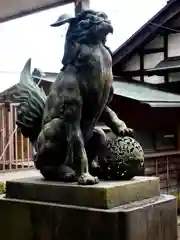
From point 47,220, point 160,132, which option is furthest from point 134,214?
point 160,132

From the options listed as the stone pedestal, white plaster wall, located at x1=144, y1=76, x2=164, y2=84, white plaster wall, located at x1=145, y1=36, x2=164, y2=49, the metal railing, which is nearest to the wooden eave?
white plaster wall, located at x1=145, y1=36, x2=164, y2=49

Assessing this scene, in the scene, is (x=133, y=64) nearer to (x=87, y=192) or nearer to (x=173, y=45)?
(x=173, y=45)

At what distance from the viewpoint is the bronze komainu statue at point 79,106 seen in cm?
295

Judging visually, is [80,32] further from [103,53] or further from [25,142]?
[25,142]

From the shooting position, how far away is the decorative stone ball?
9.51ft

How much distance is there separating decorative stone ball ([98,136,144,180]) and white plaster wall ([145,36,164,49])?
355 inches

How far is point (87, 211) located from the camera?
2717 mm

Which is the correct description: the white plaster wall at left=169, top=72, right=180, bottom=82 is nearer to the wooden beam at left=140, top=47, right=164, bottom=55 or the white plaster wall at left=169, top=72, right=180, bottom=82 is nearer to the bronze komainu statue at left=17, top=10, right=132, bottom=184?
the wooden beam at left=140, top=47, right=164, bottom=55

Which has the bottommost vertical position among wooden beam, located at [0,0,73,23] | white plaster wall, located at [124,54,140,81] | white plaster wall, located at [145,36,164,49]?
white plaster wall, located at [124,54,140,81]

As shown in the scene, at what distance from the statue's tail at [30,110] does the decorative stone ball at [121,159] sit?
25.1 inches

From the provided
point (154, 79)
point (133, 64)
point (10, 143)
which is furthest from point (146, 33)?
point (10, 143)

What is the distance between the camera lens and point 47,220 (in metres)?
2.93

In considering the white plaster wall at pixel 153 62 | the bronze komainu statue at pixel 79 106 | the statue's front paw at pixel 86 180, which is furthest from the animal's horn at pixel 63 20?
the white plaster wall at pixel 153 62

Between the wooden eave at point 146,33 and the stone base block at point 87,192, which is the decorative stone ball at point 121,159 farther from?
the wooden eave at point 146,33
